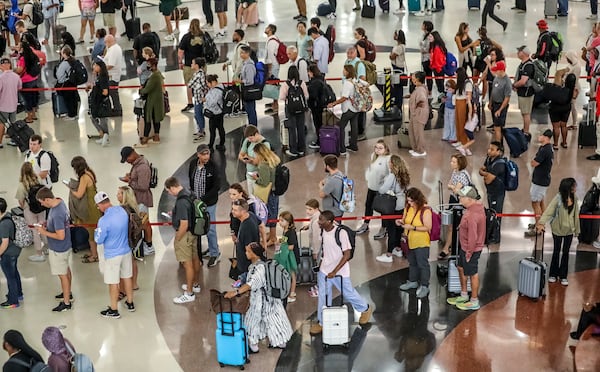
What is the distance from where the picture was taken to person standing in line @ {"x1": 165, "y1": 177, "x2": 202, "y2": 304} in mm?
11492

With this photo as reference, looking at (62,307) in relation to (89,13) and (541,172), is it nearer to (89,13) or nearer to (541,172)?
(541,172)

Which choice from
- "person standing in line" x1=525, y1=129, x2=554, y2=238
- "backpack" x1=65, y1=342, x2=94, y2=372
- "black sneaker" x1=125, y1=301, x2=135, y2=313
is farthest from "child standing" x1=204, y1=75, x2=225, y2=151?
"backpack" x1=65, y1=342, x2=94, y2=372

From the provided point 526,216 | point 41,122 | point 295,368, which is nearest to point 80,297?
point 295,368

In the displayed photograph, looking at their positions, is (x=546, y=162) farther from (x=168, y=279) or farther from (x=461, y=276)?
(x=168, y=279)

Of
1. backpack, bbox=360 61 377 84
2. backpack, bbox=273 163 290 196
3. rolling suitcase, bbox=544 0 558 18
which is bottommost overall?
backpack, bbox=273 163 290 196

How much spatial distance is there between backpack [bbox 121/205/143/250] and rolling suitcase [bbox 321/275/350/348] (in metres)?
2.28

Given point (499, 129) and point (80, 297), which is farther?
point (499, 129)

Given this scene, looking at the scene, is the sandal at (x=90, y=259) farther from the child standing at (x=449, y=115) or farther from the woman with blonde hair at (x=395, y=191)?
the child standing at (x=449, y=115)

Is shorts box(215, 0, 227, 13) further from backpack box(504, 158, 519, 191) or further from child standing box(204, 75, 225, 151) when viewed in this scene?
backpack box(504, 158, 519, 191)

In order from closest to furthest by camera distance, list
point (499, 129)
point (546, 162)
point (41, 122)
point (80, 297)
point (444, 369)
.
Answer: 1. point (444, 369)
2. point (80, 297)
3. point (546, 162)
4. point (499, 129)
5. point (41, 122)

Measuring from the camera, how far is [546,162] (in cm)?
1298

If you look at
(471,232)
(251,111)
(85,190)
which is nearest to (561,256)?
(471,232)

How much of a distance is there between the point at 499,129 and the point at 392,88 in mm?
2611

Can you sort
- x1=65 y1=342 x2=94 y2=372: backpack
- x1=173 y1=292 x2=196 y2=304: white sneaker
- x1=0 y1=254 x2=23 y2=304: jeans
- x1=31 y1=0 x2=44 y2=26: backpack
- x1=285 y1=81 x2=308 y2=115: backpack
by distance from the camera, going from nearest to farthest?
x1=65 y1=342 x2=94 y2=372: backpack, x1=0 y1=254 x2=23 y2=304: jeans, x1=173 y1=292 x2=196 y2=304: white sneaker, x1=285 y1=81 x2=308 y2=115: backpack, x1=31 y1=0 x2=44 y2=26: backpack
